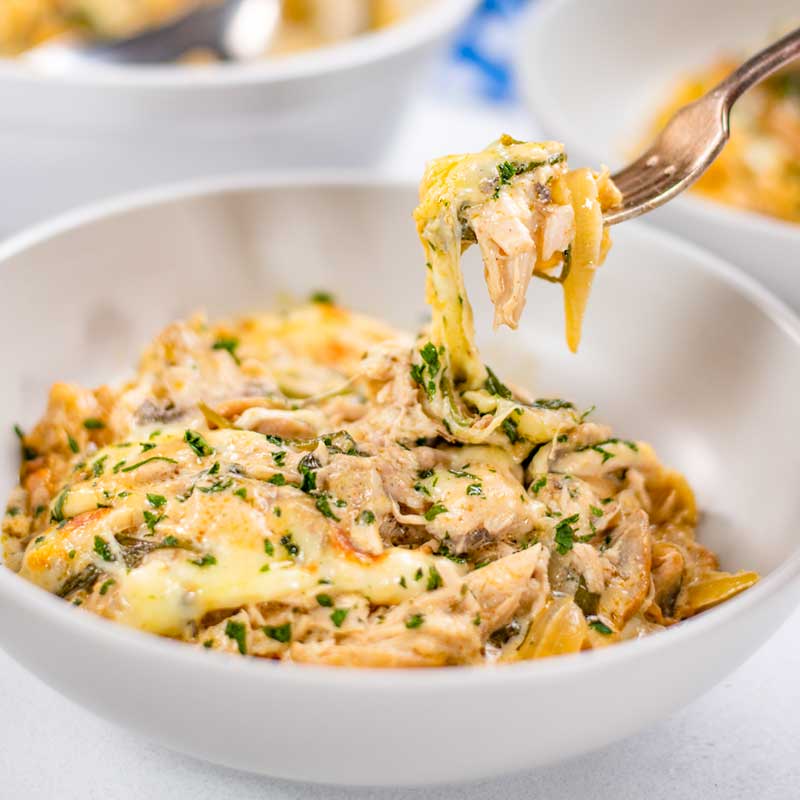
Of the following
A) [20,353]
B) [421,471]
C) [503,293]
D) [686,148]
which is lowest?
Answer: [20,353]

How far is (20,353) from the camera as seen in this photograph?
2625mm

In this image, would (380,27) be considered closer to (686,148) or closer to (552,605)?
(686,148)

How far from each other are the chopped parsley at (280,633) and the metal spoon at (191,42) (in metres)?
2.64

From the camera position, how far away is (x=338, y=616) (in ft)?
6.10

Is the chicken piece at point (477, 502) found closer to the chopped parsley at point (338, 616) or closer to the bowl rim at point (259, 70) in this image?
the chopped parsley at point (338, 616)

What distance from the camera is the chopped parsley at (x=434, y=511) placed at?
2037mm

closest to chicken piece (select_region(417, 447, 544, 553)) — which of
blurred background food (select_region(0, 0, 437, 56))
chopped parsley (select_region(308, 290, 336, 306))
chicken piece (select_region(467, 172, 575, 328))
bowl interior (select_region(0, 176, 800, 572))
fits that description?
chicken piece (select_region(467, 172, 575, 328))

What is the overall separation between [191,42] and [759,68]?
2.32m

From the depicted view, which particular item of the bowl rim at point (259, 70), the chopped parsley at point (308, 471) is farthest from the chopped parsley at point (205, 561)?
the bowl rim at point (259, 70)

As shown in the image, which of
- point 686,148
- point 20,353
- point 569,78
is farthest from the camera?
point 569,78

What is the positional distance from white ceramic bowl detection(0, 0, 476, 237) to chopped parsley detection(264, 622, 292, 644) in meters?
2.00

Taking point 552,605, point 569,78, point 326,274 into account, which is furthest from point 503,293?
point 569,78

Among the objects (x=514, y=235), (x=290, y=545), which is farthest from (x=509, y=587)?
(x=514, y=235)

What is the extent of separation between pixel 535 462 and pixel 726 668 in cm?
57
